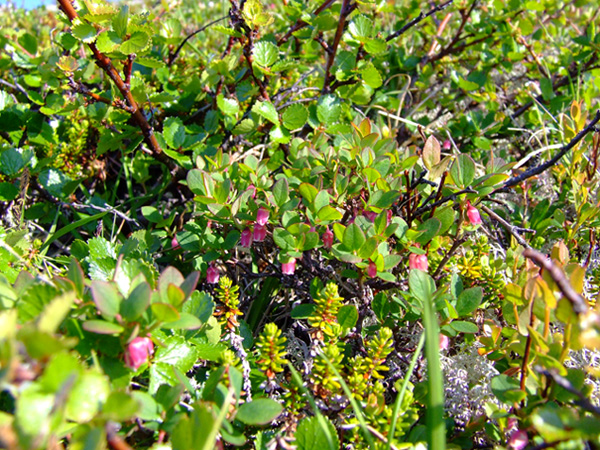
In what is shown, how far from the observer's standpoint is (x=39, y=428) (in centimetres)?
56

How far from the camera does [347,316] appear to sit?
1.13 meters

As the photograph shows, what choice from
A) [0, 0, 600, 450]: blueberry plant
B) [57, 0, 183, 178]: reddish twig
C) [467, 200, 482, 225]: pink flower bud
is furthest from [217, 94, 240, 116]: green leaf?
[467, 200, 482, 225]: pink flower bud

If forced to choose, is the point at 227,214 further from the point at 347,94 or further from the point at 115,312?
the point at 347,94

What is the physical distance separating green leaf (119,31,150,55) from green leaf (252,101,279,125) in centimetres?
39

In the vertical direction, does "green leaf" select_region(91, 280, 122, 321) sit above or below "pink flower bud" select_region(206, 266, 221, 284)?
below

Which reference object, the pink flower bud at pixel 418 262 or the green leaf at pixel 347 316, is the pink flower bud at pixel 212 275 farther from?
the pink flower bud at pixel 418 262

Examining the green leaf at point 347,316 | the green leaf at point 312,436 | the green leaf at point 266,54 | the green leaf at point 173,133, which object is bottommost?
the green leaf at point 312,436

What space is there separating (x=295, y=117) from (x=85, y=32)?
2.25ft

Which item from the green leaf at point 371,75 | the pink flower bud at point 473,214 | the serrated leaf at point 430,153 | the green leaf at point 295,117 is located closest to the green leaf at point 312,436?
the pink flower bud at point 473,214

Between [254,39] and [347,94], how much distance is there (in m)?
0.40

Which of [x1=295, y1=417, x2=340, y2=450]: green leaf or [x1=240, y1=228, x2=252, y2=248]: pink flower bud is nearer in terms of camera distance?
[x1=295, y1=417, x2=340, y2=450]: green leaf

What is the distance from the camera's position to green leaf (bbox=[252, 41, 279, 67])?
159 centimetres

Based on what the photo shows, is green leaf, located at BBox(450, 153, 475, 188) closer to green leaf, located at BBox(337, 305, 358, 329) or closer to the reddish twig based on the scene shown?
green leaf, located at BBox(337, 305, 358, 329)

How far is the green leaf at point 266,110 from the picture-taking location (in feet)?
5.15
